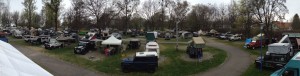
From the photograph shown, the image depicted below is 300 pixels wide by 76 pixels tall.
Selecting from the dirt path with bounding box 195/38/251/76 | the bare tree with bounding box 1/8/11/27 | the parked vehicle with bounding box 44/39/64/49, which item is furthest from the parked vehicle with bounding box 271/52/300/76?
the bare tree with bounding box 1/8/11/27

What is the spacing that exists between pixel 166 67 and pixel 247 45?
17818 mm

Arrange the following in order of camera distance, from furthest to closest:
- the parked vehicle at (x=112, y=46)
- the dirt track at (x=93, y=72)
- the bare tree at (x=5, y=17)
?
the bare tree at (x=5, y=17), the parked vehicle at (x=112, y=46), the dirt track at (x=93, y=72)

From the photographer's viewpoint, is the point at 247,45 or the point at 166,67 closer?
the point at 166,67

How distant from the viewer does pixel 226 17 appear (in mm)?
91250

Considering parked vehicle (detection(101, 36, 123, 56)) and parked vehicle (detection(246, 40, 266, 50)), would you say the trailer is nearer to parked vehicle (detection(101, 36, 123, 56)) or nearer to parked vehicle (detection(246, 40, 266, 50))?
parked vehicle (detection(246, 40, 266, 50))

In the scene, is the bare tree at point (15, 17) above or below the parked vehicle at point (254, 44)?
above

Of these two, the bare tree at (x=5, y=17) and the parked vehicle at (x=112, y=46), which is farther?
the bare tree at (x=5, y=17)

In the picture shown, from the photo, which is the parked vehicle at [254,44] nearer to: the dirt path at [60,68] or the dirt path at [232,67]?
the dirt path at [232,67]

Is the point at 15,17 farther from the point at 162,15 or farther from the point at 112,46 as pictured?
the point at 112,46

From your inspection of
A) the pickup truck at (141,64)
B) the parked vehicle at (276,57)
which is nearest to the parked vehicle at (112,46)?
the pickup truck at (141,64)

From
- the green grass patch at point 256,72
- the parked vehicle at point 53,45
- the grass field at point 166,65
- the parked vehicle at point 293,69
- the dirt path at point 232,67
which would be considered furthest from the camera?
the parked vehicle at point 53,45

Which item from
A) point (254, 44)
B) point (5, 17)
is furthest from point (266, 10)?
point (5, 17)

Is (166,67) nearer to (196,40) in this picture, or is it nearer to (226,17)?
(196,40)

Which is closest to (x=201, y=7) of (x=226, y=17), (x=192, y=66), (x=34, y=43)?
(x=226, y=17)
